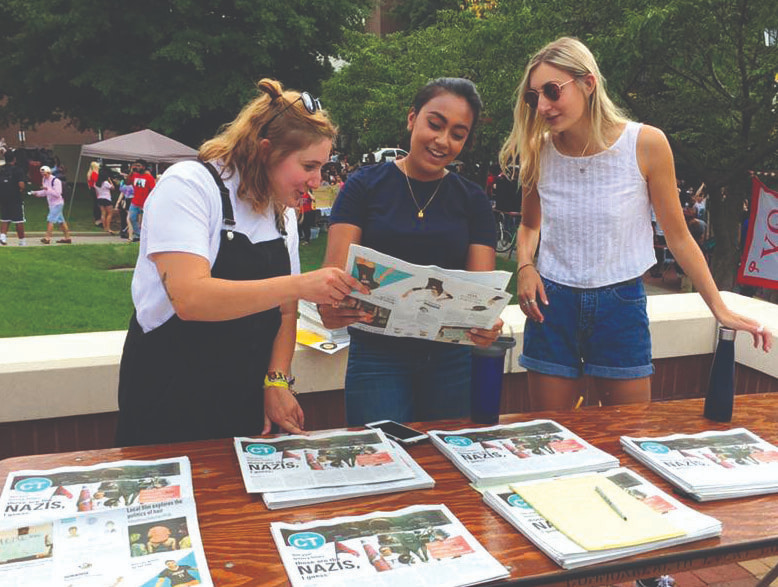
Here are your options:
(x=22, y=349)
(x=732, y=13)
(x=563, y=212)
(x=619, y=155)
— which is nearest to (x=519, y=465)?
(x=563, y=212)

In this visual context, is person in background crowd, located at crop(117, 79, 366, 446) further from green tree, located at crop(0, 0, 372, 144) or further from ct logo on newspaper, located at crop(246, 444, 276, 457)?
green tree, located at crop(0, 0, 372, 144)

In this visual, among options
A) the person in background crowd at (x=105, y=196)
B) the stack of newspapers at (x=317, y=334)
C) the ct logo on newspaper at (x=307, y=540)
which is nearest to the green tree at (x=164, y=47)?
the person in background crowd at (x=105, y=196)

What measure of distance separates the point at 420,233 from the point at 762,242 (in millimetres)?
7466

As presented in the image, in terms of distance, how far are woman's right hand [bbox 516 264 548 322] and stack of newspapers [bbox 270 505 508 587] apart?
3.05 feet

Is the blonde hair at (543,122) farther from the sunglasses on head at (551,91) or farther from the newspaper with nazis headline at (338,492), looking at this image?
the newspaper with nazis headline at (338,492)

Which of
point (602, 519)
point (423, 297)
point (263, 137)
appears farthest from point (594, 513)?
point (263, 137)

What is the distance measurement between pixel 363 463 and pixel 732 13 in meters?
7.60

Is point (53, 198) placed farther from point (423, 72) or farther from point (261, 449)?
point (261, 449)

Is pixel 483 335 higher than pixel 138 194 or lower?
lower

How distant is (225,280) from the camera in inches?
71.0

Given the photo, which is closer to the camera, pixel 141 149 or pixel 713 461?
pixel 713 461

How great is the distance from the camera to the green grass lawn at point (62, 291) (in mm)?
7012

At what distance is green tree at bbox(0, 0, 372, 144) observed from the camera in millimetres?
21344

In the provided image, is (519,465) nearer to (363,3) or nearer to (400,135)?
(400,135)
